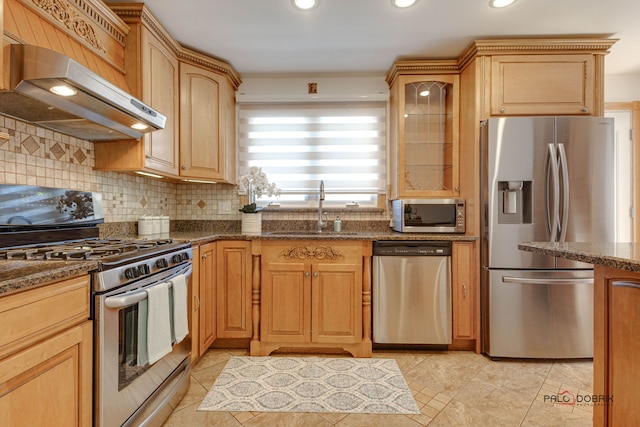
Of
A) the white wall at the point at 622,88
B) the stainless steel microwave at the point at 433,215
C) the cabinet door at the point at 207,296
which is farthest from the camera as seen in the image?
the white wall at the point at 622,88

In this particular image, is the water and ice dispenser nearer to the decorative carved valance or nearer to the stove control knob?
the stove control knob

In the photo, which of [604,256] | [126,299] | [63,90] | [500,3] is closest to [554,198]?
[500,3]

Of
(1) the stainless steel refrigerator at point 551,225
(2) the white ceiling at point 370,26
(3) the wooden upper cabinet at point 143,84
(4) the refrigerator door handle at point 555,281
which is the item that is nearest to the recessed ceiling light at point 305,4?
(2) the white ceiling at point 370,26

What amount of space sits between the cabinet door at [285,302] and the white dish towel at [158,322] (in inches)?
35.2

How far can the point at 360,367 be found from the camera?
2164mm

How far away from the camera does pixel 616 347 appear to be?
1053 millimetres

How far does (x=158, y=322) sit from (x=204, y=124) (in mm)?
1711

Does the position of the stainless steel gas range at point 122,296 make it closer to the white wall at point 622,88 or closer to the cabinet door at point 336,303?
the cabinet door at point 336,303

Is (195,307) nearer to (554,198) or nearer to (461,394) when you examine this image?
(461,394)

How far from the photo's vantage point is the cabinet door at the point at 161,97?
202 centimetres

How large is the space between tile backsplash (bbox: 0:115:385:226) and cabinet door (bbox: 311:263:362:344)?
788mm

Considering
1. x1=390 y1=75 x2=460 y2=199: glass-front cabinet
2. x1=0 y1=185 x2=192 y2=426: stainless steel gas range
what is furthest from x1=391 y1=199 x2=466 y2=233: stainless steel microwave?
x1=0 y1=185 x2=192 y2=426: stainless steel gas range

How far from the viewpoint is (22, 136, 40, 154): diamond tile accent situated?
1564 millimetres

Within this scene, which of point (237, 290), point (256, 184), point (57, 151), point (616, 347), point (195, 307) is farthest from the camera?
point (256, 184)
